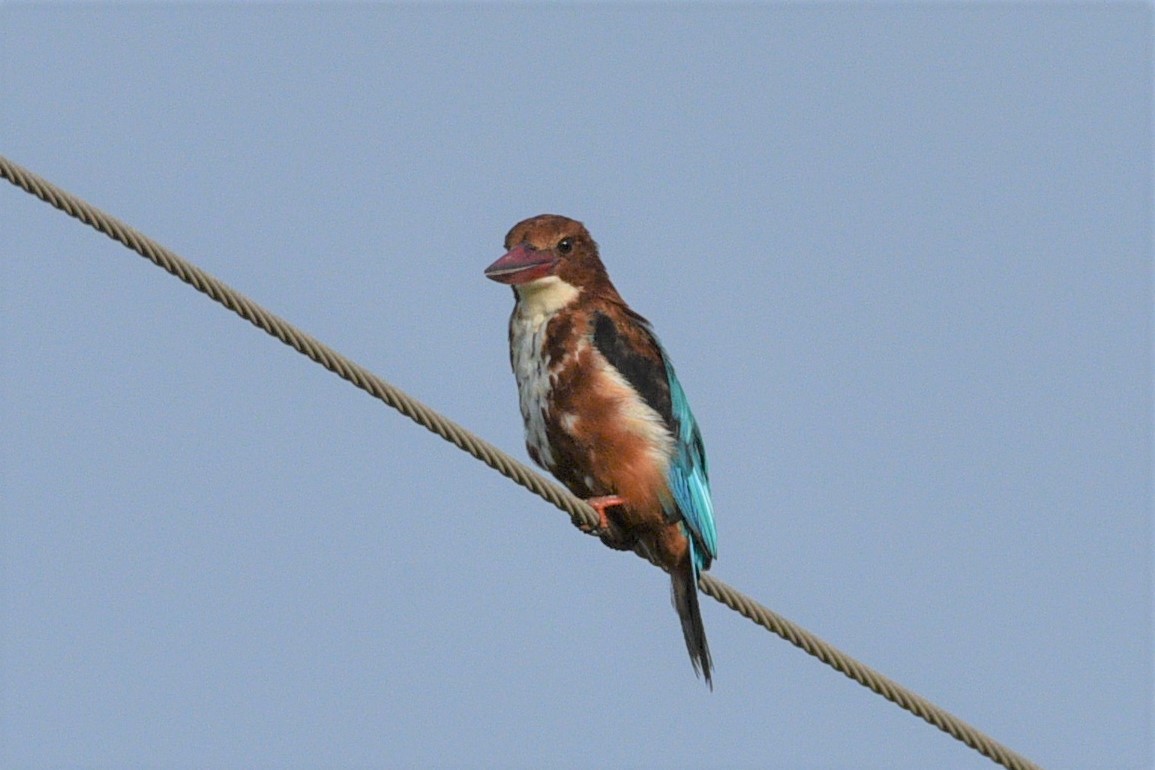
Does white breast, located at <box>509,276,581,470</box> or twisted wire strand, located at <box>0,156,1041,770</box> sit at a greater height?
white breast, located at <box>509,276,581,470</box>

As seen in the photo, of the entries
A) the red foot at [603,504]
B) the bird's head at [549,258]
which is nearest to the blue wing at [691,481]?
the red foot at [603,504]

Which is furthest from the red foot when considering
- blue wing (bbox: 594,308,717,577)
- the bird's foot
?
blue wing (bbox: 594,308,717,577)

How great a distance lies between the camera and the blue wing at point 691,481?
20.2ft

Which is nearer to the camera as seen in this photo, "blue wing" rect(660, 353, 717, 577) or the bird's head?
"blue wing" rect(660, 353, 717, 577)

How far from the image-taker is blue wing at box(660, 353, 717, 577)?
6.16 metres

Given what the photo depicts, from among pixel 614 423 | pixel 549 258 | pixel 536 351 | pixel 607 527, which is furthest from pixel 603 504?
pixel 549 258

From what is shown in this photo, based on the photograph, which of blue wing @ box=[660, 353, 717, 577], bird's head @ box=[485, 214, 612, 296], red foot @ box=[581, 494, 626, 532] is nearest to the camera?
red foot @ box=[581, 494, 626, 532]

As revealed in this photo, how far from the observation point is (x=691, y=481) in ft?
20.5

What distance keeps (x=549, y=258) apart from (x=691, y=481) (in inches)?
38.0

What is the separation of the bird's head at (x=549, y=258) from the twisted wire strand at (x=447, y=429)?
1166 millimetres

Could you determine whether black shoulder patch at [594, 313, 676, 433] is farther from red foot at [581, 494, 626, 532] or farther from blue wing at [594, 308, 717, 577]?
red foot at [581, 494, 626, 532]

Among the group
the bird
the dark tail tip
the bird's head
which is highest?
the bird's head

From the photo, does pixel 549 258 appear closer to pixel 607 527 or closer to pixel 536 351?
pixel 536 351

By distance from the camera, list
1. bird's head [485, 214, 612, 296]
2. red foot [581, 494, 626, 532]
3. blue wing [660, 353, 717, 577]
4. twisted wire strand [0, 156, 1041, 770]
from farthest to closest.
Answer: bird's head [485, 214, 612, 296] → blue wing [660, 353, 717, 577] → red foot [581, 494, 626, 532] → twisted wire strand [0, 156, 1041, 770]
